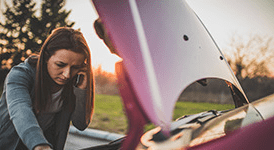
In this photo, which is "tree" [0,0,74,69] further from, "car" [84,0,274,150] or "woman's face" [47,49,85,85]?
"car" [84,0,274,150]

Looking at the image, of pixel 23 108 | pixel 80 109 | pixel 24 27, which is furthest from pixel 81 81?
pixel 24 27

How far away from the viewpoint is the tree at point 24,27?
12773 mm

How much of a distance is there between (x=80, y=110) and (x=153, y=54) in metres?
1.08

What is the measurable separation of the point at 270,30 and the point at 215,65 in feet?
1.50

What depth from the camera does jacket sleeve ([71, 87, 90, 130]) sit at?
1.56 meters

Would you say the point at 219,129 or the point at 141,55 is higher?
the point at 141,55

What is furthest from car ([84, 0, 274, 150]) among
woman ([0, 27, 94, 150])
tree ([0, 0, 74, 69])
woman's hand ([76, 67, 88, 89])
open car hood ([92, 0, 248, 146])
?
tree ([0, 0, 74, 69])

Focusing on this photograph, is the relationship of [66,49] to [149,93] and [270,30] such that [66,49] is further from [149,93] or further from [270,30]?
[270,30]

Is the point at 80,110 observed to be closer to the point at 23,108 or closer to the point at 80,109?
the point at 80,109

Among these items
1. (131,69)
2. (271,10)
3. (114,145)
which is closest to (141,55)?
(131,69)

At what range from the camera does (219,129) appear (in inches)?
28.4

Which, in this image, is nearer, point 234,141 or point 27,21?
point 234,141

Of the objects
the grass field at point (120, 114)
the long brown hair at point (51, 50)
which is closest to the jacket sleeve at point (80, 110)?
the long brown hair at point (51, 50)

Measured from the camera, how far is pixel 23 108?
40.8 inches
